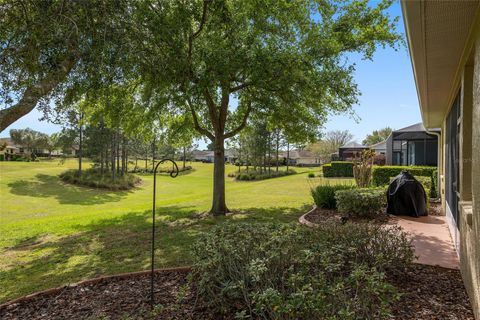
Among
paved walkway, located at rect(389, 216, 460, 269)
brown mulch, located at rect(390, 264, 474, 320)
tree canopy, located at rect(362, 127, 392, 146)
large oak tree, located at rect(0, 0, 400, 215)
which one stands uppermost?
tree canopy, located at rect(362, 127, 392, 146)

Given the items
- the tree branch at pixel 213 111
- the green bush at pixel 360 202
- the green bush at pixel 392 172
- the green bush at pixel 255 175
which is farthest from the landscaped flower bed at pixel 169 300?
the green bush at pixel 255 175

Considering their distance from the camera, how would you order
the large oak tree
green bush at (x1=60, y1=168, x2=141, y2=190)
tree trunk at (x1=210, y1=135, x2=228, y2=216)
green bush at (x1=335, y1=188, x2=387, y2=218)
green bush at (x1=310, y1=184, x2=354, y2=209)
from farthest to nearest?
green bush at (x1=60, y1=168, x2=141, y2=190)
tree trunk at (x1=210, y1=135, x2=228, y2=216)
green bush at (x1=310, y1=184, x2=354, y2=209)
green bush at (x1=335, y1=188, x2=387, y2=218)
the large oak tree

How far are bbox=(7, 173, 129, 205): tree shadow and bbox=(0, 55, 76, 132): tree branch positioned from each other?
14.3 metres

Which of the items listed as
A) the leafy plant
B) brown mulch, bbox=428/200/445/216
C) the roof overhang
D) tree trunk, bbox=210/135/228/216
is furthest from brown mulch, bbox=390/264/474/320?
the leafy plant

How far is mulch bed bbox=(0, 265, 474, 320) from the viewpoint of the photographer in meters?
3.15

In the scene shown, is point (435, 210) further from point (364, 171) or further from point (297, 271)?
point (297, 271)

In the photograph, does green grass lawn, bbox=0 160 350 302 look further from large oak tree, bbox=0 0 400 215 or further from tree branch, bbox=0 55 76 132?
tree branch, bbox=0 55 76 132

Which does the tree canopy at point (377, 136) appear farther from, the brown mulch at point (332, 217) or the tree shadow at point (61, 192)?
the brown mulch at point (332, 217)

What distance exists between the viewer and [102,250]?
6.39 m

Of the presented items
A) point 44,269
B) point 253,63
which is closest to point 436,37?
point 253,63

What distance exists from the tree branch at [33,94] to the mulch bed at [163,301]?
2.62m

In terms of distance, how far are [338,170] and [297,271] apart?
23.5 meters

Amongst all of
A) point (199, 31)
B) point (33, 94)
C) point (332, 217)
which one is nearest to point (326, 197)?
point (332, 217)

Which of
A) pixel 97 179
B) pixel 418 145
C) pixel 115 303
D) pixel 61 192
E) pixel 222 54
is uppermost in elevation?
pixel 222 54
